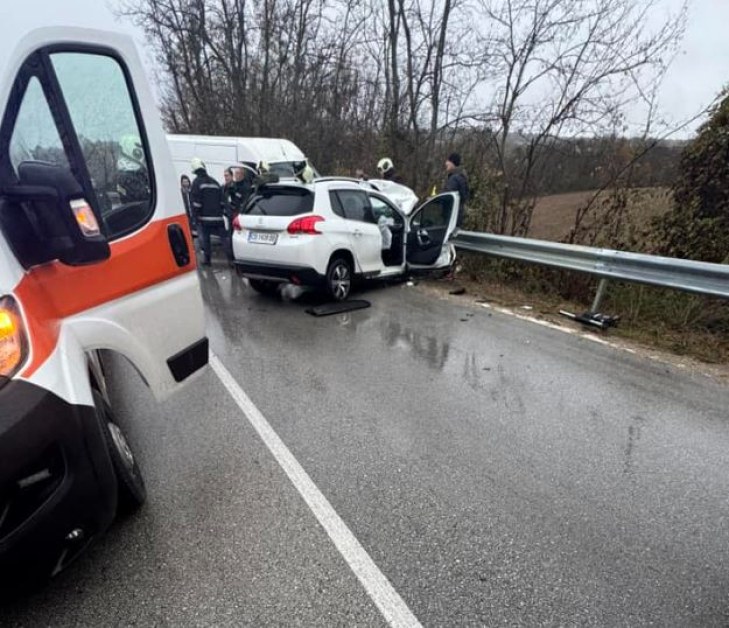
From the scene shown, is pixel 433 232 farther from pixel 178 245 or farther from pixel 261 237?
pixel 178 245

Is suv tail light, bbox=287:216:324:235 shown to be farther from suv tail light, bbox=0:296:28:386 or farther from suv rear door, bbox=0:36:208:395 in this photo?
suv tail light, bbox=0:296:28:386

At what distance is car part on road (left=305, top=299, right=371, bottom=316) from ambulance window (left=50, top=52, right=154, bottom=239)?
382cm

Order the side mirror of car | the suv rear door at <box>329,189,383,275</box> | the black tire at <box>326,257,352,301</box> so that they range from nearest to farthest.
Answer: the side mirror of car → the black tire at <box>326,257,352,301</box> → the suv rear door at <box>329,189,383,275</box>

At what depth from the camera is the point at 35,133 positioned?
2.07 m

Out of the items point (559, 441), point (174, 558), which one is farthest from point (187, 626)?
point (559, 441)

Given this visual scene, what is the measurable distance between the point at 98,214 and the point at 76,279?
37 cm

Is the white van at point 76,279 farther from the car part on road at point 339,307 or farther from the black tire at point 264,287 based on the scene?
the black tire at point 264,287

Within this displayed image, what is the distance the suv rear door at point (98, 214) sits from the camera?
6.06ft

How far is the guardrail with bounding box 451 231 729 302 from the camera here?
15.6 ft

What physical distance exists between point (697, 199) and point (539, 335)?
353cm

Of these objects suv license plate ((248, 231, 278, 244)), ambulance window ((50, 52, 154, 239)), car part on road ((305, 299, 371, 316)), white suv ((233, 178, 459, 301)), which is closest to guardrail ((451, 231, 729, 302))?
white suv ((233, 178, 459, 301))

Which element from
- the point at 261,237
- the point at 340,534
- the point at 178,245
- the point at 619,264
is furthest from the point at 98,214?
the point at 619,264

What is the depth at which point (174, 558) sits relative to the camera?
221cm

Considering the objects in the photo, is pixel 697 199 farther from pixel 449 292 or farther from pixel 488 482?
pixel 488 482
